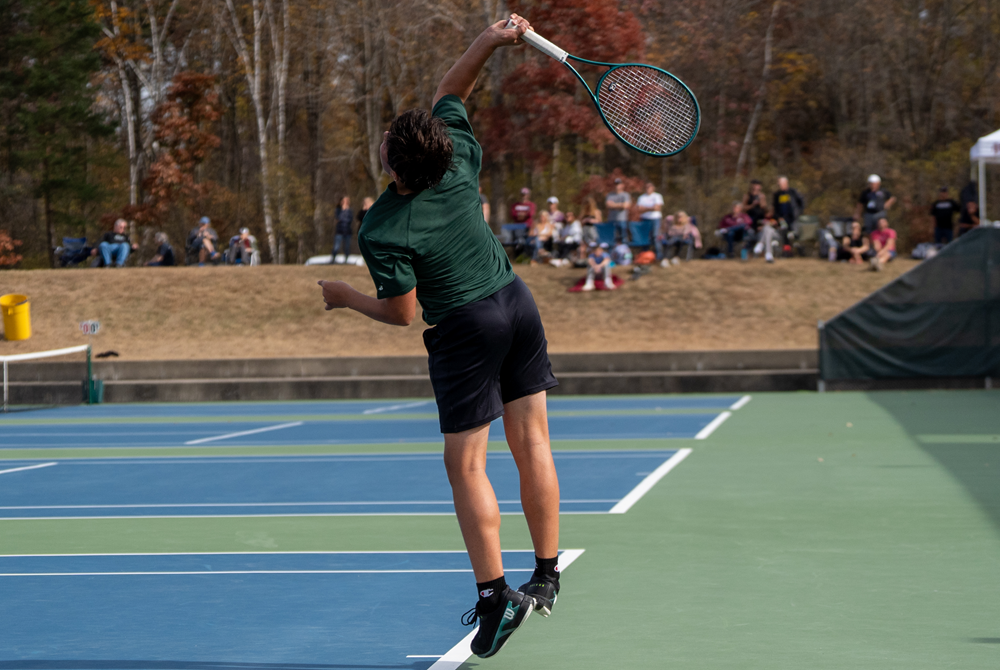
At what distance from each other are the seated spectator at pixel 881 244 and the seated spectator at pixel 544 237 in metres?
6.84

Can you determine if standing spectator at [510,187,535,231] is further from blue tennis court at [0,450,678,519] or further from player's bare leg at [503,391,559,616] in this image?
player's bare leg at [503,391,559,616]

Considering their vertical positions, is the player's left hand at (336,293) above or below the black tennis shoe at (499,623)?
above

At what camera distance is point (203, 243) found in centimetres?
3019

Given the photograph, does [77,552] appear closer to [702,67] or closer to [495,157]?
[495,157]

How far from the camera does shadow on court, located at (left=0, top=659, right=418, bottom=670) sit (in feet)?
14.4

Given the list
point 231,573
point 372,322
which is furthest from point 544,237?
point 231,573

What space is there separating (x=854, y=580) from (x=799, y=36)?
129 ft

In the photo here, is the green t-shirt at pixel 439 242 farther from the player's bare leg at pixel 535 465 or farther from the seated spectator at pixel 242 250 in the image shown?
the seated spectator at pixel 242 250

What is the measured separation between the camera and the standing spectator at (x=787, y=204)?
2574 centimetres

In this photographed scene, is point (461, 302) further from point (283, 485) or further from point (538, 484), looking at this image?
point (283, 485)

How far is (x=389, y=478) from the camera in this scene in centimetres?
1035

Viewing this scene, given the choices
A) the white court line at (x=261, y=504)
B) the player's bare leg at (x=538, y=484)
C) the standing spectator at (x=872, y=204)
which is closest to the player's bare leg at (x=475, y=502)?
the player's bare leg at (x=538, y=484)

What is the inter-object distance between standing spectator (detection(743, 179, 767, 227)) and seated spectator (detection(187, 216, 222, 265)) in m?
13.0

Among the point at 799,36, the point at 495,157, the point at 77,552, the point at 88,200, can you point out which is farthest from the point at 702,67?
the point at 77,552
